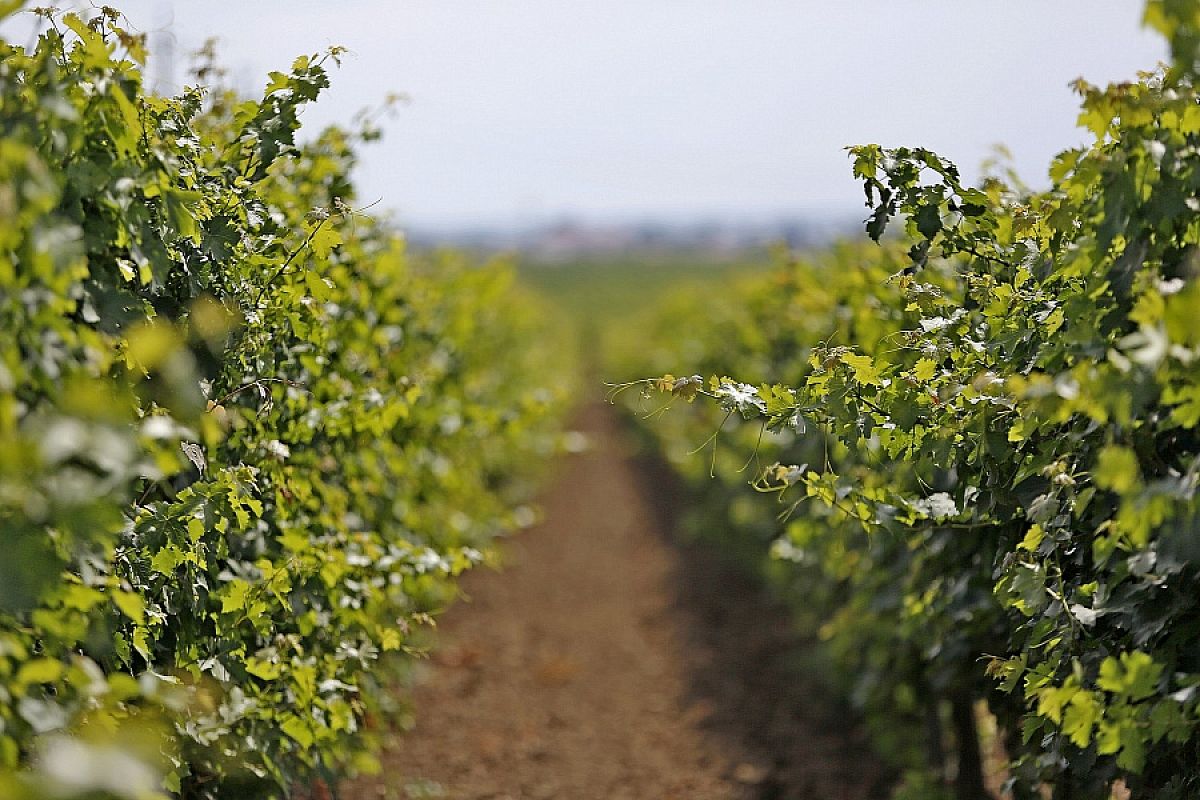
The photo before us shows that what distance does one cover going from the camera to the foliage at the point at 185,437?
1.60 metres

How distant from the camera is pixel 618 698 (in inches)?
244

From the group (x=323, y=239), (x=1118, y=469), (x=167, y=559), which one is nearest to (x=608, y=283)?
(x=323, y=239)

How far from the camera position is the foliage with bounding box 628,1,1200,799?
1903 millimetres

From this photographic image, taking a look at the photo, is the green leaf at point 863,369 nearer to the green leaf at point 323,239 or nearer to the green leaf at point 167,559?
the green leaf at point 323,239

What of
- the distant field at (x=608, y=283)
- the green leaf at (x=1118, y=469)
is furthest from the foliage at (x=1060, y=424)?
the distant field at (x=608, y=283)

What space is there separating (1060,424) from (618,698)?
4.26 m

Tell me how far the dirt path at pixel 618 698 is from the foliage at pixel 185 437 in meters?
1.05

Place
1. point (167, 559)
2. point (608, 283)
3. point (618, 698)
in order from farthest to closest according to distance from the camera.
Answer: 1. point (608, 283)
2. point (618, 698)
3. point (167, 559)

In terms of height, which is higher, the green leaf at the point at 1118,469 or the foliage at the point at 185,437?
the foliage at the point at 185,437

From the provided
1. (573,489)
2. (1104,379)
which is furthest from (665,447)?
(1104,379)

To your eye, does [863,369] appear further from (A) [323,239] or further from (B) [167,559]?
(B) [167,559]

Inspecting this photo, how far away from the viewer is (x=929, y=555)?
138 inches

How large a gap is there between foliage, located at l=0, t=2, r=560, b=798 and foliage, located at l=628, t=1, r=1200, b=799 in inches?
47.1

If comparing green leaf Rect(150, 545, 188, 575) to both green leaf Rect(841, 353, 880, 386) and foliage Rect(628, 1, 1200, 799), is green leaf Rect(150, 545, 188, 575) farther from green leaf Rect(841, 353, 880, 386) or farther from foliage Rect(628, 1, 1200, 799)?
green leaf Rect(841, 353, 880, 386)
